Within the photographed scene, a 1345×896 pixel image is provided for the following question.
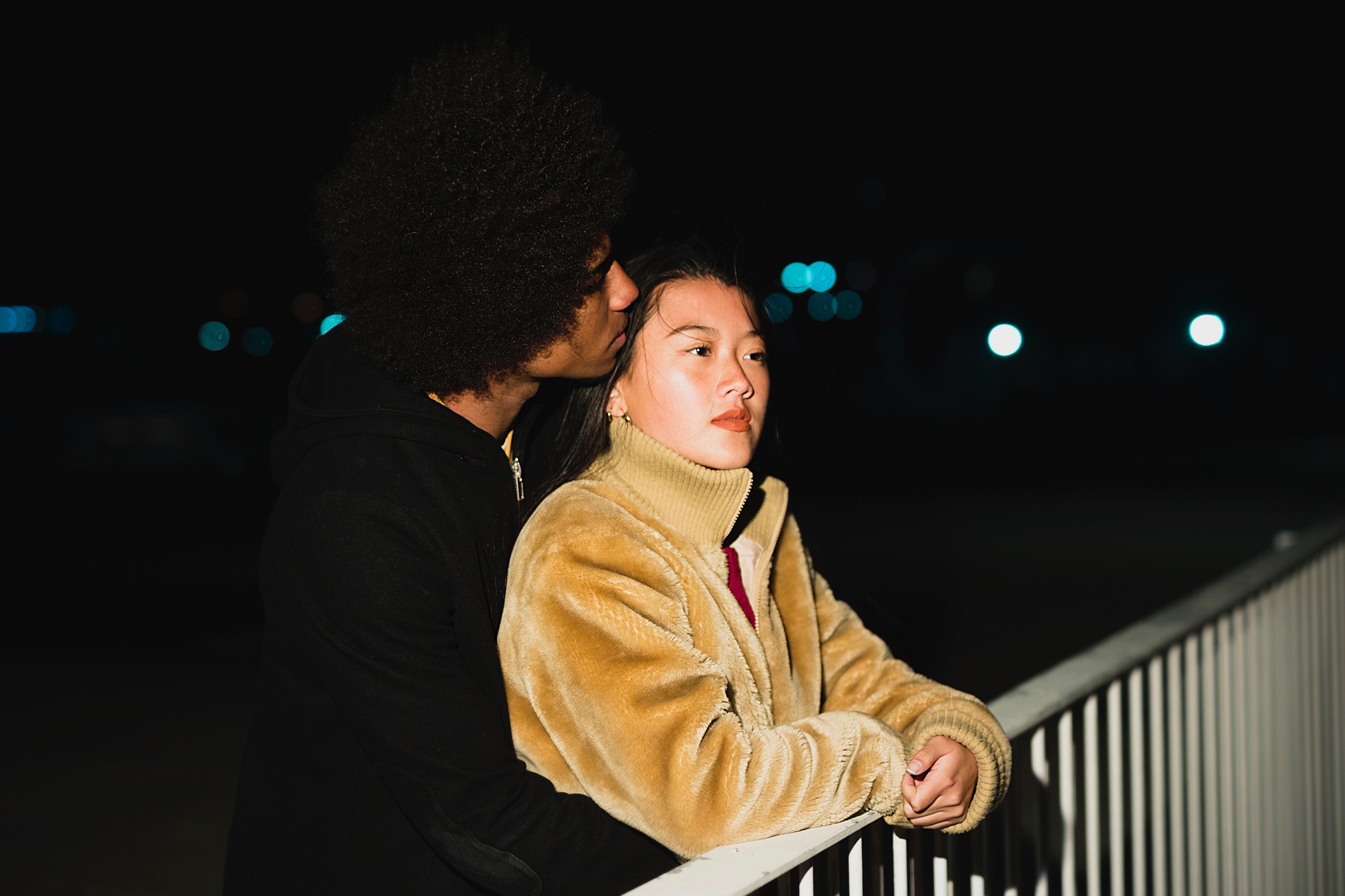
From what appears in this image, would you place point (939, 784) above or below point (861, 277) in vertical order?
below

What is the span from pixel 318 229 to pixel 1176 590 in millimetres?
9662

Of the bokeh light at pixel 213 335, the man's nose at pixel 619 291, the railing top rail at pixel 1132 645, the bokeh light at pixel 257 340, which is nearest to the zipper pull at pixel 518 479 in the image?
the man's nose at pixel 619 291

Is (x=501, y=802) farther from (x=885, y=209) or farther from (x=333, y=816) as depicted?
(x=885, y=209)

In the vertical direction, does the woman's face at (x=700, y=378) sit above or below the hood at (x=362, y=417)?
above

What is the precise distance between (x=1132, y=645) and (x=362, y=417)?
2.01m

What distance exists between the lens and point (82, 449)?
74.3ft

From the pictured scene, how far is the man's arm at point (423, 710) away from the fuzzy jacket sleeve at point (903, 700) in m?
0.56

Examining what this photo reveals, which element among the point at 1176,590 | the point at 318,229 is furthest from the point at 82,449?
the point at 318,229

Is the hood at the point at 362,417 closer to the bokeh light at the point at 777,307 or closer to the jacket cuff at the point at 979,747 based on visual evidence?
the bokeh light at the point at 777,307

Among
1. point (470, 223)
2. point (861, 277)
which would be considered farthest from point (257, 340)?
point (470, 223)

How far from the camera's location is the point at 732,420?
221cm

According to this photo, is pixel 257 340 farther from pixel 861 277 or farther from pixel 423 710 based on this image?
pixel 423 710

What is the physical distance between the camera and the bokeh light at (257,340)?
4149 centimetres

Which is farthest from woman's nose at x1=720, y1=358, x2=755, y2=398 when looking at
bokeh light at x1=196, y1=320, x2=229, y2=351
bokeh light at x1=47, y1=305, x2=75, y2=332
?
bokeh light at x1=47, y1=305, x2=75, y2=332
